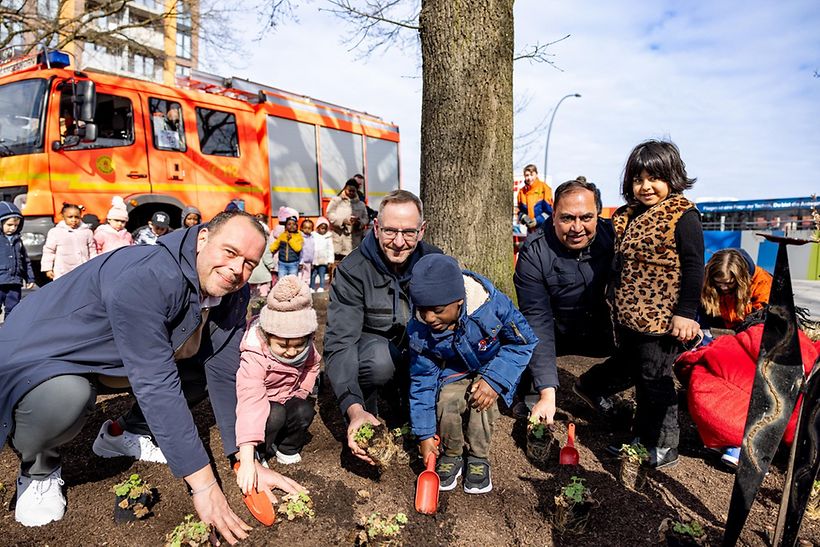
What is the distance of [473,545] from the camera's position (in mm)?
2115

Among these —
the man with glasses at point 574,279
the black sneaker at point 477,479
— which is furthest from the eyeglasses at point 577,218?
the black sneaker at point 477,479

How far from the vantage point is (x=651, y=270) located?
271cm

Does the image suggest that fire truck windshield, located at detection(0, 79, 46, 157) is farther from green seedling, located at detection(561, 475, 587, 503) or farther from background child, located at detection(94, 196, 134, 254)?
green seedling, located at detection(561, 475, 587, 503)

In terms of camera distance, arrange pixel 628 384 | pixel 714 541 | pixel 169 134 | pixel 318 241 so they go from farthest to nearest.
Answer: pixel 318 241
pixel 169 134
pixel 628 384
pixel 714 541

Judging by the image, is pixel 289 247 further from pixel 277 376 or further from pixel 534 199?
pixel 277 376

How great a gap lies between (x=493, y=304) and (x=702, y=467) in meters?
1.38

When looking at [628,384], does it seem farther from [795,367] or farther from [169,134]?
[169,134]

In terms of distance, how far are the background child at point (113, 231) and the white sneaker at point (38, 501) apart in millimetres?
4883

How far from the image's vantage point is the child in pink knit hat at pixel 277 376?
2.44 m

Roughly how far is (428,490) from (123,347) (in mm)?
1359

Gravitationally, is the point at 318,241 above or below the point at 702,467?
above

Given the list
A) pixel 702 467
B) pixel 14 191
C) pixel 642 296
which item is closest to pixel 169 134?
pixel 14 191

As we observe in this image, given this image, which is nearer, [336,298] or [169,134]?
[336,298]

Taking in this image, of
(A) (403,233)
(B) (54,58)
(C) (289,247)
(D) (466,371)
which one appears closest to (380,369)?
(D) (466,371)
